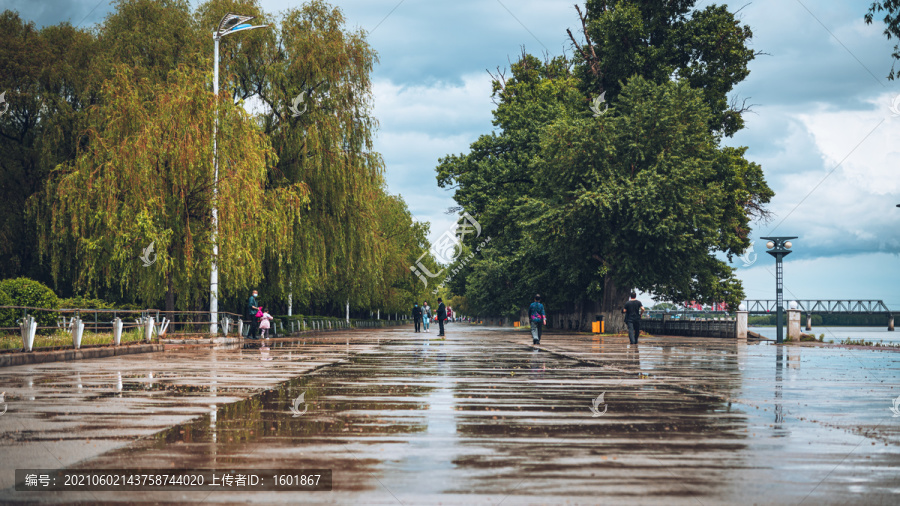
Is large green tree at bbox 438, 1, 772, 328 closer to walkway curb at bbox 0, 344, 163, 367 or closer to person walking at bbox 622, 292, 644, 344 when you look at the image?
person walking at bbox 622, 292, 644, 344

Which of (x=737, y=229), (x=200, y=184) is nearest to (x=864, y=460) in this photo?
(x=200, y=184)

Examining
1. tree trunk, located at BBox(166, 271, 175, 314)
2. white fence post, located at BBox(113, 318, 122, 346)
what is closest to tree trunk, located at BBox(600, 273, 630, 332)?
tree trunk, located at BBox(166, 271, 175, 314)

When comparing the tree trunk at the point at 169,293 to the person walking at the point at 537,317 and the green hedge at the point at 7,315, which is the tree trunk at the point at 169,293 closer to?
the green hedge at the point at 7,315

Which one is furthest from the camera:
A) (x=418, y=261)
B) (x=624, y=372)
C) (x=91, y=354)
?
(x=418, y=261)

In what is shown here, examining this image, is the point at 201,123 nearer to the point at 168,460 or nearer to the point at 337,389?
the point at 337,389

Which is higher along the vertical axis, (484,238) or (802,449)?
(484,238)

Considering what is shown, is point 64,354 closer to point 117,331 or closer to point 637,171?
Answer: point 117,331

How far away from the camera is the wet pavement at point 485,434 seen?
612 cm

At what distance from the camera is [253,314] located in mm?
36594

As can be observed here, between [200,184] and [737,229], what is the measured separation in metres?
33.6

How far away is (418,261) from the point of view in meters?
87.8

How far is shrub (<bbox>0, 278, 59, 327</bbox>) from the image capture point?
91.9ft

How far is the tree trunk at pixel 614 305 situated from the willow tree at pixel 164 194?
68.5 ft

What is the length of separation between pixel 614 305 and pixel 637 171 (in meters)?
7.88
